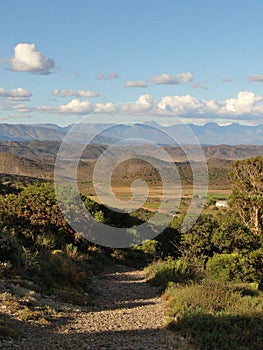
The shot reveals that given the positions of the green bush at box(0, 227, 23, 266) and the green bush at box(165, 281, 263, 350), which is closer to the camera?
the green bush at box(165, 281, 263, 350)

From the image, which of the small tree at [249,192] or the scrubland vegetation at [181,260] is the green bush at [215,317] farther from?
the small tree at [249,192]

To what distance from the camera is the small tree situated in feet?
110

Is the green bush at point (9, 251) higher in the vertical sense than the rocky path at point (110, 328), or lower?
higher

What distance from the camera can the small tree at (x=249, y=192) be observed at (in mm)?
33562

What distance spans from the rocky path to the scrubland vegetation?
47cm

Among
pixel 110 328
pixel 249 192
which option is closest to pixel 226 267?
pixel 110 328

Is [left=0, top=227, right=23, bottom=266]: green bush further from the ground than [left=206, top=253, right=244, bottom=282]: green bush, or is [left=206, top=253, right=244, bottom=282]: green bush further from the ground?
[left=0, top=227, right=23, bottom=266]: green bush

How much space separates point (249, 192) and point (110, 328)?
27.2 metres

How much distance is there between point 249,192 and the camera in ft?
117

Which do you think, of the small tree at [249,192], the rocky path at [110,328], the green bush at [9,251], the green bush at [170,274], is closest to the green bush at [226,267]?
the green bush at [170,274]

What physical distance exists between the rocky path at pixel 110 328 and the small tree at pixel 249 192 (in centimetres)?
2002

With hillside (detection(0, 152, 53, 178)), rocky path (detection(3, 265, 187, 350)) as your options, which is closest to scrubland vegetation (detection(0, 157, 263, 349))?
rocky path (detection(3, 265, 187, 350))

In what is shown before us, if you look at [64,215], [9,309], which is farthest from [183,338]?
[64,215]

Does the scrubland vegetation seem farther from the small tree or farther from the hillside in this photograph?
the hillside
